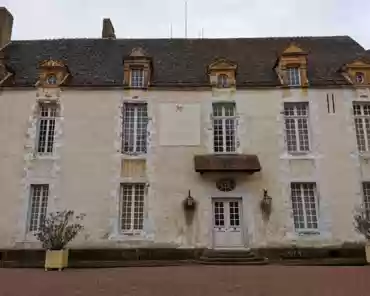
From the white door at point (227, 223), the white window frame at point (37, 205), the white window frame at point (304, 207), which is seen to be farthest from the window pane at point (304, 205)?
the white window frame at point (37, 205)

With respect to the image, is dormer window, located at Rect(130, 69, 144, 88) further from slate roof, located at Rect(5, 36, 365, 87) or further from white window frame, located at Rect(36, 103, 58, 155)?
white window frame, located at Rect(36, 103, 58, 155)

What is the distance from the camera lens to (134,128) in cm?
1464

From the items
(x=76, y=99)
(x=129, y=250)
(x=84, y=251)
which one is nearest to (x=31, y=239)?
(x=84, y=251)

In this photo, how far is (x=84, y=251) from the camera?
13102mm

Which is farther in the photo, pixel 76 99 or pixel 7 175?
pixel 76 99

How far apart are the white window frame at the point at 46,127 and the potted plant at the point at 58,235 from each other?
2.63 metres

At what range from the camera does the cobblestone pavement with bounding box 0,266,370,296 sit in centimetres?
692

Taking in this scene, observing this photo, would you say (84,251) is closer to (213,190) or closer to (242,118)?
(213,190)

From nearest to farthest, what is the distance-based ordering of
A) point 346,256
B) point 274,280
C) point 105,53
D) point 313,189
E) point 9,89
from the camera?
1. point 274,280
2. point 346,256
3. point 313,189
4. point 9,89
5. point 105,53

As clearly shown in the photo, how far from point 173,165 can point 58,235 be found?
4.76m

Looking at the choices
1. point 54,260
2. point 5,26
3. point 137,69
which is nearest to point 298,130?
point 137,69

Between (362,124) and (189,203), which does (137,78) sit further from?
(362,124)

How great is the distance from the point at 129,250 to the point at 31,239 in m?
3.60

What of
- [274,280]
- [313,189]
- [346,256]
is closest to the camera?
[274,280]
